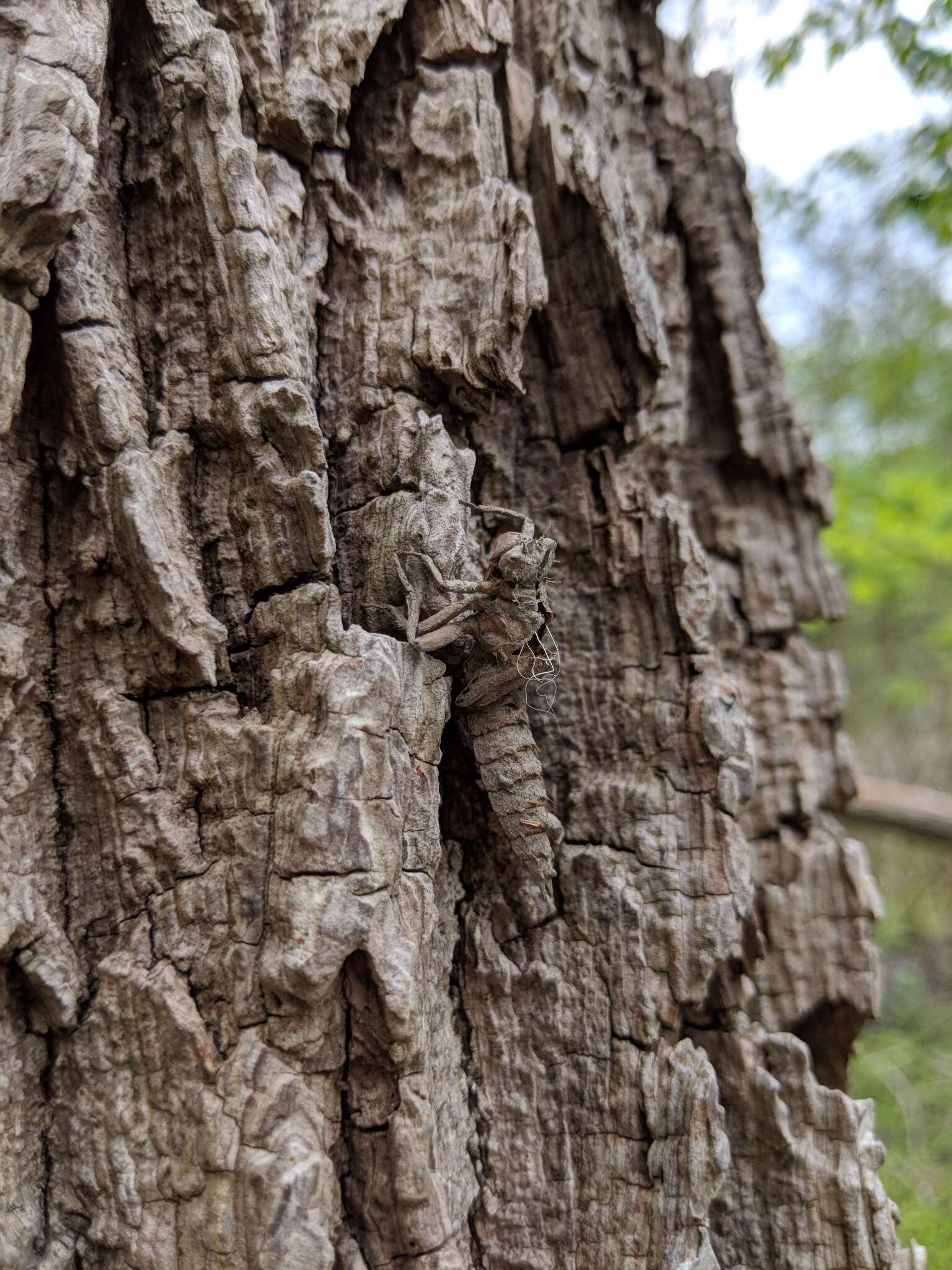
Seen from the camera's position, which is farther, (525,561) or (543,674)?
(543,674)

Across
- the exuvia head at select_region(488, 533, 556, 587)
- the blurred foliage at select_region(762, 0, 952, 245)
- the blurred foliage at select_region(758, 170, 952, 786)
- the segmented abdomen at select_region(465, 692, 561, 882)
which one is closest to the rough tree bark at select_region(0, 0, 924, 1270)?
the segmented abdomen at select_region(465, 692, 561, 882)

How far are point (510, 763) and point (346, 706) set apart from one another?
0.65 m

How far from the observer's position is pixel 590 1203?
8.36 ft

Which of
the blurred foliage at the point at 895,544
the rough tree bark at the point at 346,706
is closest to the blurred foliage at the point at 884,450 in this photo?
the blurred foliage at the point at 895,544

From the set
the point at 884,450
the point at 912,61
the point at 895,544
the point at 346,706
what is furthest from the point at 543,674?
the point at 884,450

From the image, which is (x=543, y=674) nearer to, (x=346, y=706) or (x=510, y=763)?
(x=510, y=763)

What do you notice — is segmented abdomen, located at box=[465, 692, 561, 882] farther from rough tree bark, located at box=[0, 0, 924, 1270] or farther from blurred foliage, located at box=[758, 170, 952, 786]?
blurred foliage, located at box=[758, 170, 952, 786]

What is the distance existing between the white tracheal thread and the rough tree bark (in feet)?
0.27

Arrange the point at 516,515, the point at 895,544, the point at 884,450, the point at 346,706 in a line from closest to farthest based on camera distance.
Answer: the point at 346,706 → the point at 516,515 → the point at 895,544 → the point at 884,450

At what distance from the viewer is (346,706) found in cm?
212

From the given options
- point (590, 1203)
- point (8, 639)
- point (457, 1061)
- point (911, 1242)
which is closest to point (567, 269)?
point (8, 639)

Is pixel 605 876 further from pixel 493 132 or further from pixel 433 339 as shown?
pixel 493 132

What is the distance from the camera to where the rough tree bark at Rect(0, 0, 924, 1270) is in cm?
210

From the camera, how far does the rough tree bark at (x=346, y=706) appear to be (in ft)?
6.90
